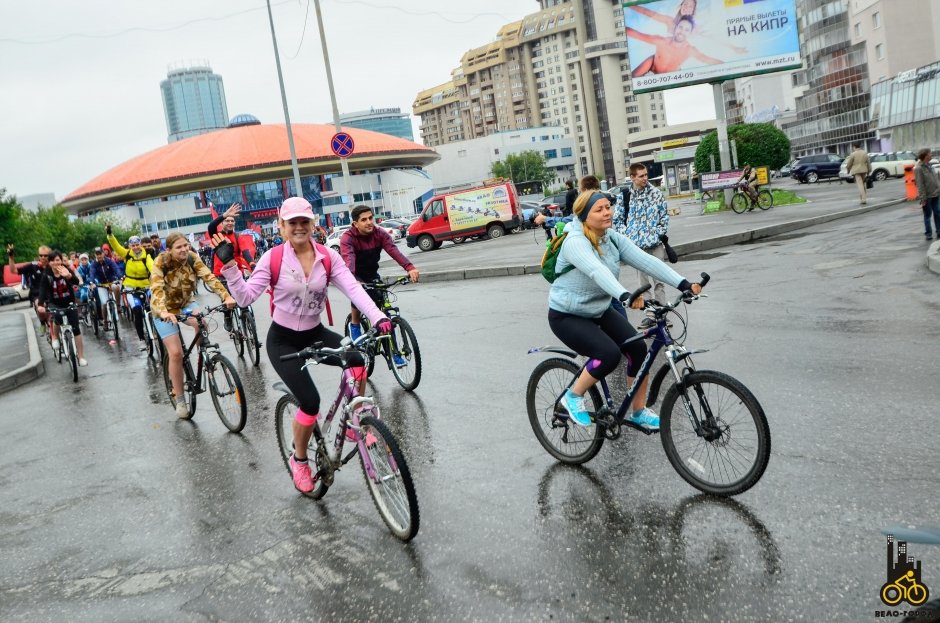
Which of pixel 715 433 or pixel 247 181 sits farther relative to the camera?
pixel 247 181

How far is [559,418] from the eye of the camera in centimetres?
526

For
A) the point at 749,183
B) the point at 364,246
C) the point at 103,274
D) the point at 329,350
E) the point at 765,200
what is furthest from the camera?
the point at 749,183

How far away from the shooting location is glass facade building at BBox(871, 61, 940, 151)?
63031 millimetres

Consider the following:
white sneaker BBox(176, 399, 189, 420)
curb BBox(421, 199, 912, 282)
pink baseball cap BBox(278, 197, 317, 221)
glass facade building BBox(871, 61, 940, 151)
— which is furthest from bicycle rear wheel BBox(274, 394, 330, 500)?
glass facade building BBox(871, 61, 940, 151)

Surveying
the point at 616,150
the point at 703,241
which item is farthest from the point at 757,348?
the point at 616,150

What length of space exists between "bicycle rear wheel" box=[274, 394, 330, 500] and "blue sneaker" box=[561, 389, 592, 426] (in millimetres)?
1555

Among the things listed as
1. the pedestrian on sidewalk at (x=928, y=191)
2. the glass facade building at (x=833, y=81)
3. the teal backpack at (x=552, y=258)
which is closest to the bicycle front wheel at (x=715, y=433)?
the teal backpack at (x=552, y=258)

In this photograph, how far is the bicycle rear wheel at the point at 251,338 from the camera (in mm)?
11230

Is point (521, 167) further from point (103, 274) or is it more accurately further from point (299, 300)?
point (299, 300)

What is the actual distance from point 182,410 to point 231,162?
104m

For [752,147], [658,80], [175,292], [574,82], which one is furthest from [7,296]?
[574,82]

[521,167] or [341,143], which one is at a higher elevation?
[521,167]

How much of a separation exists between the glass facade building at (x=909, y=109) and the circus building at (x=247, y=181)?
5921 cm

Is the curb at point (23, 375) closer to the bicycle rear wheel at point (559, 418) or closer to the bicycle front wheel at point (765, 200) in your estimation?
the bicycle rear wheel at point (559, 418)
